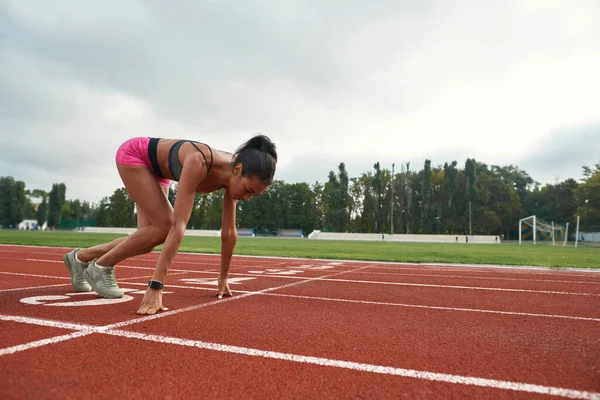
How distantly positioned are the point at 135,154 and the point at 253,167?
133 cm

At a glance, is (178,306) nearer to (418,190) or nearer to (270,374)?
(270,374)

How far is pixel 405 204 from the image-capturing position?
7525 cm

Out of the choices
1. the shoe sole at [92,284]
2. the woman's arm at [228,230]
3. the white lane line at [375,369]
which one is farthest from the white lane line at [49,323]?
the woman's arm at [228,230]

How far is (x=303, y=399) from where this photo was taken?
72.7 inches

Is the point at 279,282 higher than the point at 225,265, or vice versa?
the point at 225,265

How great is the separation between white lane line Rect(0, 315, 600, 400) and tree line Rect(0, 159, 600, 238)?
59.7 meters

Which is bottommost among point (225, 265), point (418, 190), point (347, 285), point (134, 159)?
point (347, 285)

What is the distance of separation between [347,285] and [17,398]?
511cm

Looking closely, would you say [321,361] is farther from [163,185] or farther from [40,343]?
[163,185]

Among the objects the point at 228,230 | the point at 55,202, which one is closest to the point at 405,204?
the point at 228,230

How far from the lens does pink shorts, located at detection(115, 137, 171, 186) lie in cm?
403

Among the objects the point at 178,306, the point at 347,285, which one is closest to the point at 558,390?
the point at 178,306

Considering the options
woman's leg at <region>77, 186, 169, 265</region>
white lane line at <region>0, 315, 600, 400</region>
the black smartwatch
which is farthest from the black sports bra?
white lane line at <region>0, 315, 600, 400</region>

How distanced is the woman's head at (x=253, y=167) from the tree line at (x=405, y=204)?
5913 cm
